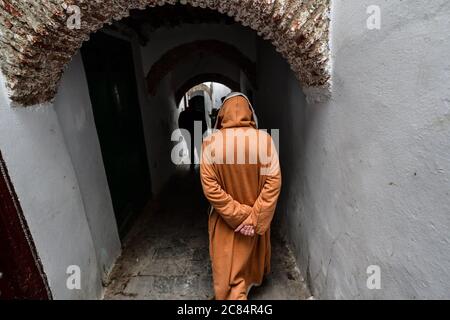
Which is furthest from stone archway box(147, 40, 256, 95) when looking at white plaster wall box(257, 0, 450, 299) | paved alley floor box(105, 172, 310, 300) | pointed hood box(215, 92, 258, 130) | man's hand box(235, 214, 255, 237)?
man's hand box(235, 214, 255, 237)

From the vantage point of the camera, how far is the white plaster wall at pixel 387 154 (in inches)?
37.2

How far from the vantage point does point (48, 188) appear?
1.76 m

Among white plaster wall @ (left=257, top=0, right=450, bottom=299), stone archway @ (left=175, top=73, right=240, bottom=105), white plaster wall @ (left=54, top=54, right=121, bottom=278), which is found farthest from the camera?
stone archway @ (left=175, top=73, right=240, bottom=105)

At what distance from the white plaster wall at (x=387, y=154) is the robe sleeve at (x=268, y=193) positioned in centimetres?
32

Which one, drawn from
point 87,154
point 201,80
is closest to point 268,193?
point 87,154

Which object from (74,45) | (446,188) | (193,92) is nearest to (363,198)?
(446,188)

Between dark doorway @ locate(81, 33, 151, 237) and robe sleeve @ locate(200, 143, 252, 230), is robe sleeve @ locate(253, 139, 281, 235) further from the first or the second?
dark doorway @ locate(81, 33, 151, 237)

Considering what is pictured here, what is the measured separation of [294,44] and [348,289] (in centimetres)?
152

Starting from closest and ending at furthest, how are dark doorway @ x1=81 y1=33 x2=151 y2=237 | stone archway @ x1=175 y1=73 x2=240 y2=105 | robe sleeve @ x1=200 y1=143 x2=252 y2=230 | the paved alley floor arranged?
robe sleeve @ x1=200 y1=143 x2=252 y2=230 < the paved alley floor < dark doorway @ x1=81 y1=33 x2=151 y2=237 < stone archway @ x1=175 y1=73 x2=240 y2=105

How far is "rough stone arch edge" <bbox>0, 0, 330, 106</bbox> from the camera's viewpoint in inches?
54.1

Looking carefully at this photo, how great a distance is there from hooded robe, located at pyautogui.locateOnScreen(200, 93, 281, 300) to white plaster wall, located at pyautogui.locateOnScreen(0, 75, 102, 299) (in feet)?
3.23

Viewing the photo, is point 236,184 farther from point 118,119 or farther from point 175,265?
point 118,119

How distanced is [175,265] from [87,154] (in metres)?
1.43

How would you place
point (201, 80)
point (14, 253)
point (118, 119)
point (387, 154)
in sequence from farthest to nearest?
point (201, 80) → point (118, 119) → point (14, 253) → point (387, 154)
